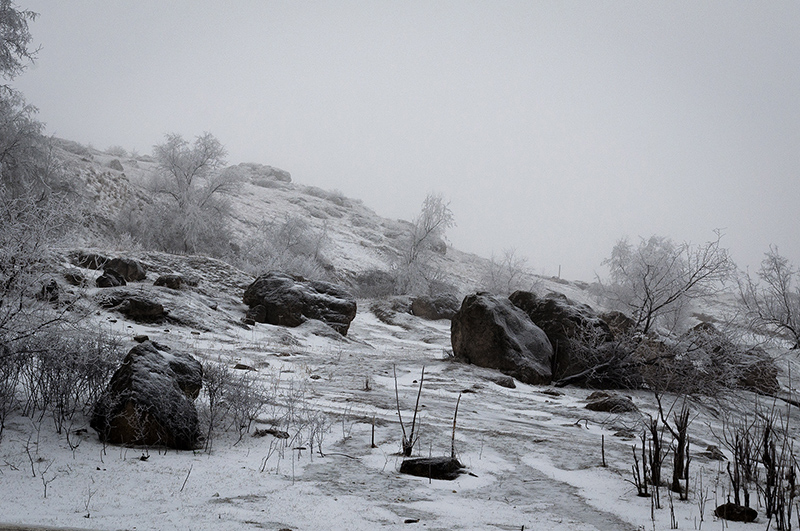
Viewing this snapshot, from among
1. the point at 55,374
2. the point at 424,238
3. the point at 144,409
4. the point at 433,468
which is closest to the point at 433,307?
the point at 424,238

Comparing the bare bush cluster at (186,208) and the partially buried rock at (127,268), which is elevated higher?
the bare bush cluster at (186,208)

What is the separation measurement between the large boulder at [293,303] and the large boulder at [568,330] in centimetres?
565

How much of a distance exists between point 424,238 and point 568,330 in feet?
65.0

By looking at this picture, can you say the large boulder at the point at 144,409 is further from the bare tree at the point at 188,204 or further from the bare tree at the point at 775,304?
the bare tree at the point at 188,204

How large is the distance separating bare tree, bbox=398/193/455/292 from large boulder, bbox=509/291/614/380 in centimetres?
1747

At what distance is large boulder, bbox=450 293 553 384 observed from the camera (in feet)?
33.3

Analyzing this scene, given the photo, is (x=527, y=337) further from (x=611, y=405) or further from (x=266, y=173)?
(x=266, y=173)

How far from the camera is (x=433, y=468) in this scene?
3.83 meters

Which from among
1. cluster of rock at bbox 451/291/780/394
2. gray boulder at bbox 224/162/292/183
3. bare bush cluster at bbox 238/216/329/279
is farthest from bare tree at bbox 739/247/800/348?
gray boulder at bbox 224/162/292/183

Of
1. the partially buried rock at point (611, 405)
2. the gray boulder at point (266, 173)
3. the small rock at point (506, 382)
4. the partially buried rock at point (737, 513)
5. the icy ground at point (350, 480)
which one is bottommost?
the small rock at point (506, 382)

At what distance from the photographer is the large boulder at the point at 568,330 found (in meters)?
10.4

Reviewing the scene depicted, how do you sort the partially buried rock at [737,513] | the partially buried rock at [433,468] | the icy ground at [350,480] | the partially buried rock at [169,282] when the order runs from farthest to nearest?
the partially buried rock at [169,282]
the partially buried rock at [433,468]
the partially buried rock at [737,513]
the icy ground at [350,480]

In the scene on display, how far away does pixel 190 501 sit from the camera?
294 cm

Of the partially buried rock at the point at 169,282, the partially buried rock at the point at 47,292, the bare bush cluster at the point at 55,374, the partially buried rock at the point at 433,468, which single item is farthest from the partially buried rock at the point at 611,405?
the partially buried rock at the point at 169,282
